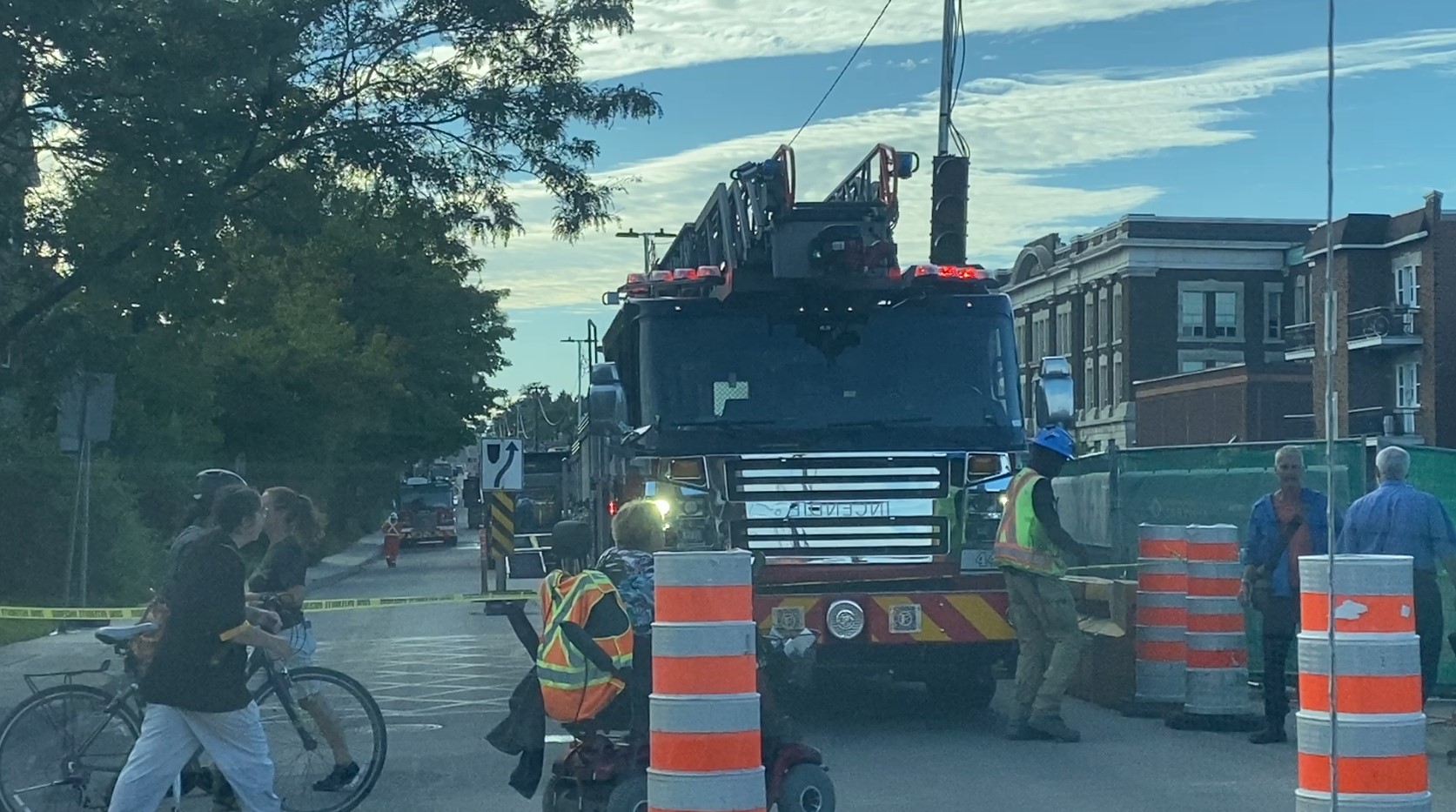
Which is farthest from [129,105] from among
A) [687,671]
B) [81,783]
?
[687,671]

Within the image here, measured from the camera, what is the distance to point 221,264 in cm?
1656

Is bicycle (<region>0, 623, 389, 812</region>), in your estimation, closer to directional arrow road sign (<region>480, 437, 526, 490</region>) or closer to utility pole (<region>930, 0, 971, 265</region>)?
utility pole (<region>930, 0, 971, 265</region>)

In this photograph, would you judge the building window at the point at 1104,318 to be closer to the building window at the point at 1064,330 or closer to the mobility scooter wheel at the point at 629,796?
the building window at the point at 1064,330

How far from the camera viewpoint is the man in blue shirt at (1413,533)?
1021 cm

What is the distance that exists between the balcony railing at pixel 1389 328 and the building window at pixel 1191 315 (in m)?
14.2

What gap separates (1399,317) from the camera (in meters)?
53.0

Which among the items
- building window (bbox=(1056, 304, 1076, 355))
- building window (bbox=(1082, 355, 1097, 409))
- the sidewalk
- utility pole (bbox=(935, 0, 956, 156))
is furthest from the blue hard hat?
building window (bbox=(1056, 304, 1076, 355))

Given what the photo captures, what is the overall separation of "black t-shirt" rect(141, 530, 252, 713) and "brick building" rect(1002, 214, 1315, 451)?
198ft

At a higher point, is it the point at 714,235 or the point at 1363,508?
the point at 714,235

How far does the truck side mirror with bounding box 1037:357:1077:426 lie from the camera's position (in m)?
12.1

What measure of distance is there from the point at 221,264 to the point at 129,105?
8.11ft

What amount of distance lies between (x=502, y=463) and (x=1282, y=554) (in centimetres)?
1781

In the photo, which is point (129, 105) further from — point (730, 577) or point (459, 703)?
point (730, 577)

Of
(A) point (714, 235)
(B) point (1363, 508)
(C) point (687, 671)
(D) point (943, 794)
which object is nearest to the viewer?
(C) point (687, 671)
